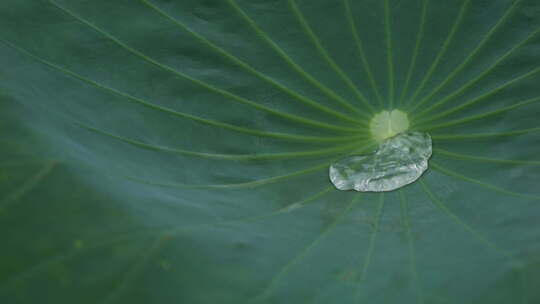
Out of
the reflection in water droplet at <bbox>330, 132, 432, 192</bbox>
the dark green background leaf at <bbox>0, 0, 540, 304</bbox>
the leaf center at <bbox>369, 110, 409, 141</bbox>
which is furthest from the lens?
the leaf center at <bbox>369, 110, 409, 141</bbox>

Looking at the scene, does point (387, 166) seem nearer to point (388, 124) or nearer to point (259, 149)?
point (388, 124)

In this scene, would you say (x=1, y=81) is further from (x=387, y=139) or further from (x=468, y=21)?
(x=468, y=21)

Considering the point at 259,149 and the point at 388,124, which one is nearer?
the point at 259,149

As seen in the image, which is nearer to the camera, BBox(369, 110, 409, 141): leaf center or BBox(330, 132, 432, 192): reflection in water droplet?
BBox(330, 132, 432, 192): reflection in water droplet

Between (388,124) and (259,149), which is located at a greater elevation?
(388,124)

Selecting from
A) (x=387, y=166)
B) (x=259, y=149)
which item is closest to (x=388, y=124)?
(x=387, y=166)

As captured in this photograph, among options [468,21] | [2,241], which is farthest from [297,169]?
Result: [2,241]

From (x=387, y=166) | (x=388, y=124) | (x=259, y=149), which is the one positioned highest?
(x=388, y=124)
